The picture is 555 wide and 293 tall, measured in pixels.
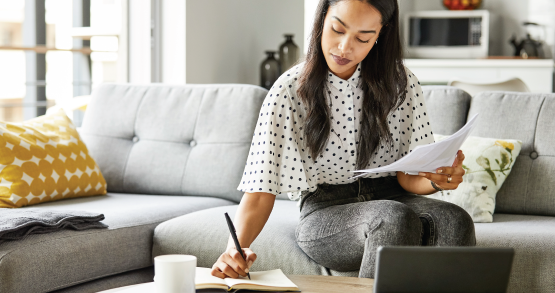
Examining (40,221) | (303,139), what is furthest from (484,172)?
(40,221)

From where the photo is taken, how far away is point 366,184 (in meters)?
1.51

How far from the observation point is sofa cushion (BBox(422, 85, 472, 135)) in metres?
2.04

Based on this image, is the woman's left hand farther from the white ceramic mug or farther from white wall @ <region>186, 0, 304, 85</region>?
white wall @ <region>186, 0, 304, 85</region>

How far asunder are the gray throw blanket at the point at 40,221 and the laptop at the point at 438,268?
104cm

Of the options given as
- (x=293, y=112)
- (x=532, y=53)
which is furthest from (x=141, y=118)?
(x=532, y=53)

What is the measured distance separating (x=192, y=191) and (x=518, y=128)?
1.20 m

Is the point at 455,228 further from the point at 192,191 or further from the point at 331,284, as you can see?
the point at 192,191

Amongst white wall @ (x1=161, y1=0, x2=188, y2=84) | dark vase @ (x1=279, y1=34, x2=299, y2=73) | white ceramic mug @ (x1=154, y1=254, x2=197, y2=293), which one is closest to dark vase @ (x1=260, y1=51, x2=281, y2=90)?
dark vase @ (x1=279, y1=34, x2=299, y2=73)

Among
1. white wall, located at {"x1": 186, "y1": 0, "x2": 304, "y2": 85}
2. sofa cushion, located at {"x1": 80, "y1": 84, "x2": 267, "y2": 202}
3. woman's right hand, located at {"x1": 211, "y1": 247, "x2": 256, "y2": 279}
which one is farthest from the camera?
white wall, located at {"x1": 186, "y1": 0, "x2": 304, "y2": 85}

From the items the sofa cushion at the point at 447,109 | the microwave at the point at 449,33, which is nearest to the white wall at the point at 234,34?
the microwave at the point at 449,33

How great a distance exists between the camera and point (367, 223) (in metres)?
1.29

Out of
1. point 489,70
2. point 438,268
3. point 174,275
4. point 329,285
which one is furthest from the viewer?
point 489,70

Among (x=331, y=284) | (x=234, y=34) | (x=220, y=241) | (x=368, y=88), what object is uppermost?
(x=234, y=34)

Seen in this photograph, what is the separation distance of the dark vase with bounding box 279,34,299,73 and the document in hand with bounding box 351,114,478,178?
284cm
